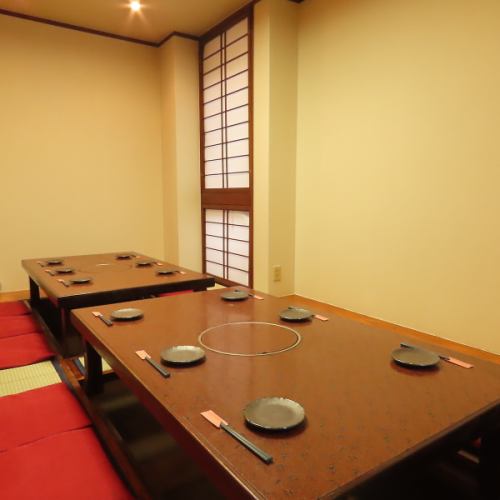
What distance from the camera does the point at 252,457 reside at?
2.47 ft

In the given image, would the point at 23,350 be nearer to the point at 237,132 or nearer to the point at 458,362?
the point at 458,362

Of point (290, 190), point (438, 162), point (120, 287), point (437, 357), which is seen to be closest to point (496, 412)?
point (437, 357)

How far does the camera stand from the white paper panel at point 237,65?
13.4 feet

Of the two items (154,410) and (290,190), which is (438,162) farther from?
(154,410)

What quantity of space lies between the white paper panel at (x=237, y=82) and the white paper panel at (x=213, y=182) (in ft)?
3.05

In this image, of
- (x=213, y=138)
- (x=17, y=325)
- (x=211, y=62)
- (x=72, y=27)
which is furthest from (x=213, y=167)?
(x=17, y=325)

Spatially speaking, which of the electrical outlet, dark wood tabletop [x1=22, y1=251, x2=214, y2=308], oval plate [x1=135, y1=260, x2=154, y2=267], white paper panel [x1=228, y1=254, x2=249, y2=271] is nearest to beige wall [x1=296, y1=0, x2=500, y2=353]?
the electrical outlet

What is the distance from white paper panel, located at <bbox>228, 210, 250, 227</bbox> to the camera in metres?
4.30

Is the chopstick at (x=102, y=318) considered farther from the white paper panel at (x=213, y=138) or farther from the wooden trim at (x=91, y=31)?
the wooden trim at (x=91, y=31)

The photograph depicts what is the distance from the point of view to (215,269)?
4969 mm

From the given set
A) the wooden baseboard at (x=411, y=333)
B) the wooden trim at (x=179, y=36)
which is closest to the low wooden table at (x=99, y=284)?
the wooden baseboard at (x=411, y=333)

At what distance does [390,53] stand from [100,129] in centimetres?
317

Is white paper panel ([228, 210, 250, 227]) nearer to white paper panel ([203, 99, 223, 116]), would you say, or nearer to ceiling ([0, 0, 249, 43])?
white paper panel ([203, 99, 223, 116])

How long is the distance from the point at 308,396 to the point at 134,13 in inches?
171
